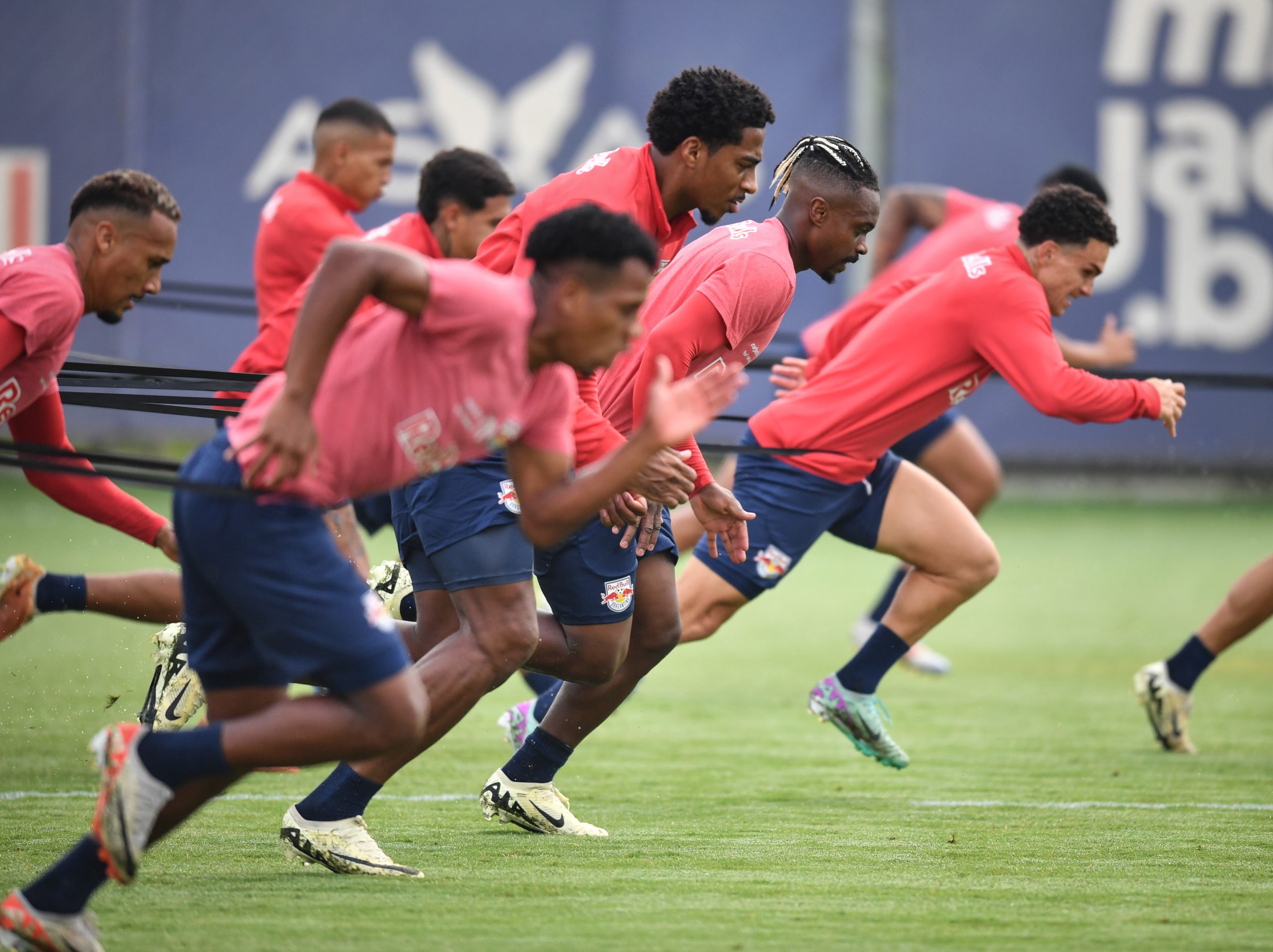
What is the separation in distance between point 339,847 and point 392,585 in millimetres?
1574

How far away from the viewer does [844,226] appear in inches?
206

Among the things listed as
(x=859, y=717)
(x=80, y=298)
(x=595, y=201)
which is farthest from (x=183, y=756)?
(x=859, y=717)

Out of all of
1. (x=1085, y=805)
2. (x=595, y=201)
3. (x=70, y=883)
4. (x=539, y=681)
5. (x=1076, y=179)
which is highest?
(x=595, y=201)

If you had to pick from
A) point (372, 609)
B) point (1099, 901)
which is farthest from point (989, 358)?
point (372, 609)

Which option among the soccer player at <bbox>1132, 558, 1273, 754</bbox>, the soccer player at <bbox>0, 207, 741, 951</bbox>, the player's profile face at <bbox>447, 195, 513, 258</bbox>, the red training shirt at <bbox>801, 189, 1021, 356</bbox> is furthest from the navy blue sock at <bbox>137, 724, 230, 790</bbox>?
the red training shirt at <bbox>801, 189, 1021, 356</bbox>

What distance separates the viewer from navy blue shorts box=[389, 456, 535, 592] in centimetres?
448

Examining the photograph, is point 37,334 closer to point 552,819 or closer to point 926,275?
point 552,819

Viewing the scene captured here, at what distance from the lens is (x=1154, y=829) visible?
506 cm

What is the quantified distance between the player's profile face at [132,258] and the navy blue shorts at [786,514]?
226 centimetres

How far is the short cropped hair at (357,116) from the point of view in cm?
750

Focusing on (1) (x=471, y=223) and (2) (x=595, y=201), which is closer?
(2) (x=595, y=201)

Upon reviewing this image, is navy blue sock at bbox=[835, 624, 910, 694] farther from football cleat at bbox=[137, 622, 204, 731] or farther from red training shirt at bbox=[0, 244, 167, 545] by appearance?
red training shirt at bbox=[0, 244, 167, 545]

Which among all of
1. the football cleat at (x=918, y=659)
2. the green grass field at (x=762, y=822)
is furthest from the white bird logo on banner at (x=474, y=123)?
the football cleat at (x=918, y=659)

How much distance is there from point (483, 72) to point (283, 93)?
195 cm
